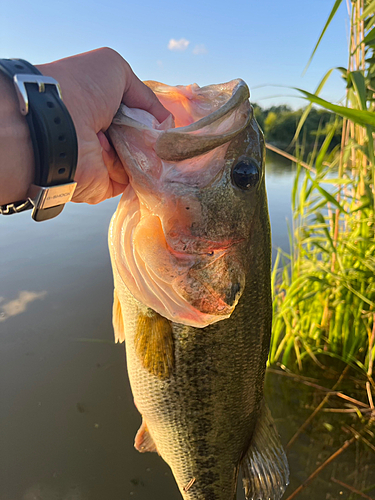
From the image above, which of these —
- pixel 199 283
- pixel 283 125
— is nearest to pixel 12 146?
pixel 199 283

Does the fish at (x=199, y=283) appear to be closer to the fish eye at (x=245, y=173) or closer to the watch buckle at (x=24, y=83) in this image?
the fish eye at (x=245, y=173)

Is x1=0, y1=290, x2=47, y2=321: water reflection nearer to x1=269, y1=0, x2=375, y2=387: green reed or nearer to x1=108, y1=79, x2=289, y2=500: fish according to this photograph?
x1=269, y1=0, x2=375, y2=387: green reed

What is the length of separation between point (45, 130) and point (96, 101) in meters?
0.26

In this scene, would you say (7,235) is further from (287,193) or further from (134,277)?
(287,193)

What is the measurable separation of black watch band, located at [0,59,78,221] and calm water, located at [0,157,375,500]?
2654mm

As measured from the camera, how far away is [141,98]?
4.17ft

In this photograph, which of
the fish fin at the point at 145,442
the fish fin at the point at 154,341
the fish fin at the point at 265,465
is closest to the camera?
the fish fin at the point at 154,341

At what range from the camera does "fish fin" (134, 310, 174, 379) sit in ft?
4.53

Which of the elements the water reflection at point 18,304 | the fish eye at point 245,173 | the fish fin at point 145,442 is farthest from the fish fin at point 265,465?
the water reflection at point 18,304

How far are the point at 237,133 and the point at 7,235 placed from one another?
6918 mm

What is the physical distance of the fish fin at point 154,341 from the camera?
138cm

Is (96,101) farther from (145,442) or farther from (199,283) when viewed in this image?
(145,442)

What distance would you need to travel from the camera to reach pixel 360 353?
146 inches

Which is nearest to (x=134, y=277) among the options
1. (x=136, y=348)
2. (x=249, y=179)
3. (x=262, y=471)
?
(x=136, y=348)
